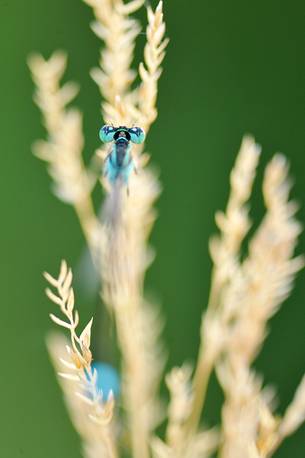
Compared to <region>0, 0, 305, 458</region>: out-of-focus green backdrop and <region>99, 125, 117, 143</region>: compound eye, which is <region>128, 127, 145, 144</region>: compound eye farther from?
<region>0, 0, 305, 458</region>: out-of-focus green backdrop

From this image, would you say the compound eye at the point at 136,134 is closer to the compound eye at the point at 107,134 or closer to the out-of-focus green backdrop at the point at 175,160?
the compound eye at the point at 107,134

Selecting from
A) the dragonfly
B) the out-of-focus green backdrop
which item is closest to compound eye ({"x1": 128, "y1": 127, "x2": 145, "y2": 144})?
the dragonfly

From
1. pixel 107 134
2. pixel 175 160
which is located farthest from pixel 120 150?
pixel 175 160

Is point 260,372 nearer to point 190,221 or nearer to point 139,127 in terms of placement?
point 190,221

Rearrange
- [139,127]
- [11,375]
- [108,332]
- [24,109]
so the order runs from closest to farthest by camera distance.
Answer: [139,127], [108,332], [11,375], [24,109]

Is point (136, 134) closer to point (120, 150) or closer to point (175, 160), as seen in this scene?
point (120, 150)

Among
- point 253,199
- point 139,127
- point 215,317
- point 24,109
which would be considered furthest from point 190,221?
point 139,127

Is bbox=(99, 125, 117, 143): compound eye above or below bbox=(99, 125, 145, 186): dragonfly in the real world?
above
